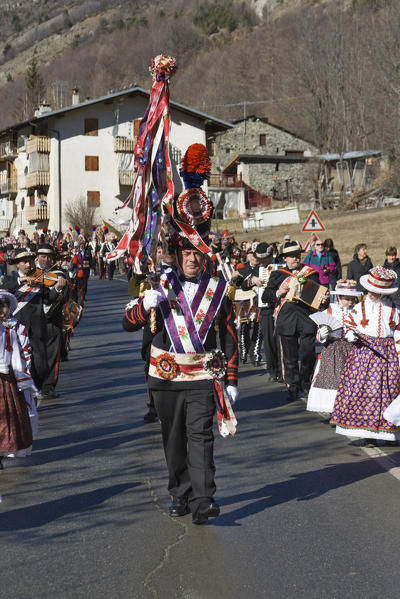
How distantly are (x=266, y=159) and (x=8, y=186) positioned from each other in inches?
848

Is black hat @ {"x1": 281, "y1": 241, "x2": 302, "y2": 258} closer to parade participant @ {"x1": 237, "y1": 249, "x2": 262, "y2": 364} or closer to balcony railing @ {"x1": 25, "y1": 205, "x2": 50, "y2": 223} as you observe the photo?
parade participant @ {"x1": 237, "y1": 249, "x2": 262, "y2": 364}

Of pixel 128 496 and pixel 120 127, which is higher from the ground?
pixel 120 127

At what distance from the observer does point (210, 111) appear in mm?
121625

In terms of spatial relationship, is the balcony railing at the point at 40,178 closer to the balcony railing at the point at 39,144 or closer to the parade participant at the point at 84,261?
the balcony railing at the point at 39,144

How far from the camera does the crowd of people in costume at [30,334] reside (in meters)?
7.77

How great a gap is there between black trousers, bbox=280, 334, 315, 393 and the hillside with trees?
4816 cm

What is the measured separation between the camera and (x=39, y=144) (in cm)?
6700

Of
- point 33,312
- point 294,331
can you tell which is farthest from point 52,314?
point 294,331

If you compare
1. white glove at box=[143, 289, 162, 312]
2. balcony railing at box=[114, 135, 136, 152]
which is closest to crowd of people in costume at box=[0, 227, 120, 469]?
white glove at box=[143, 289, 162, 312]

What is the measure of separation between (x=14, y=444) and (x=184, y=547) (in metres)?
2.54

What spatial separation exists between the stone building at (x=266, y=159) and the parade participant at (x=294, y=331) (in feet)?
198

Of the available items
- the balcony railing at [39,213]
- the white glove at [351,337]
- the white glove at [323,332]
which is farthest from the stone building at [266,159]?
the white glove at [351,337]

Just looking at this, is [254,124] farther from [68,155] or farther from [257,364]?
[257,364]

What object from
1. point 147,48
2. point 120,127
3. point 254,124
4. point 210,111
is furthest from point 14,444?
point 147,48
